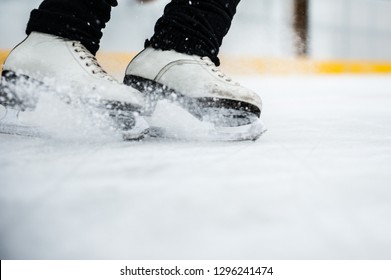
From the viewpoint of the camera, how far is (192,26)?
2.05 feet

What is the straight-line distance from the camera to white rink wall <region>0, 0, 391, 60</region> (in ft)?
11.4

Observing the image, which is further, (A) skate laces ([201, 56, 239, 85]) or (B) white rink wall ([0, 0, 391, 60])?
(B) white rink wall ([0, 0, 391, 60])

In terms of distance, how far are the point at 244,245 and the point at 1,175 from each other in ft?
0.86

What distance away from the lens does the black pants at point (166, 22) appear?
0.60m

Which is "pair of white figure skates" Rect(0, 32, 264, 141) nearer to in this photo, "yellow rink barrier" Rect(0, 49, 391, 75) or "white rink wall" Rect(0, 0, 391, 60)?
"yellow rink barrier" Rect(0, 49, 391, 75)

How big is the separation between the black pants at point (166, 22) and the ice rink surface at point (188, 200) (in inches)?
6.5

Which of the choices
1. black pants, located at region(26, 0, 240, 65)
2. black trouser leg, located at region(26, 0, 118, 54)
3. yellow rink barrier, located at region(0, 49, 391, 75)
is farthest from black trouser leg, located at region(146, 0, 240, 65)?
yellow rink barrier, located at region(0, 49, 391, 75)

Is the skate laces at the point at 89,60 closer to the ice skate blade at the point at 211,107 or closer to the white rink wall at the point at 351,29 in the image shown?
the ice skate blade at the point at 211,107

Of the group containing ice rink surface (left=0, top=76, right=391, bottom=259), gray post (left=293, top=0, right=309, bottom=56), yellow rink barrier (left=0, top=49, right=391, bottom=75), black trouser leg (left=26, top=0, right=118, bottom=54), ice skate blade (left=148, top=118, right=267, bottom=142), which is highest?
gray post (left=293, top=0, right=309, bottom=56)

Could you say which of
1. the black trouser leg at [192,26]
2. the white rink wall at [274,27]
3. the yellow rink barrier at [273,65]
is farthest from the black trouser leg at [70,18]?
the white rink wall at [274,27]

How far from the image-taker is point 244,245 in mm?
260

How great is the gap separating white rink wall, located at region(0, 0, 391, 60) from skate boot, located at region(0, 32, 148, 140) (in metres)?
3.10
